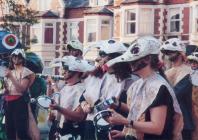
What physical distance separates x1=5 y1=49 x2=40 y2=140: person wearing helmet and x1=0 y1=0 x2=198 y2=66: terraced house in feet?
76.2

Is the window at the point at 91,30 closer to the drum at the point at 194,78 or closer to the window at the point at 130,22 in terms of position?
the window at the point at 130,22

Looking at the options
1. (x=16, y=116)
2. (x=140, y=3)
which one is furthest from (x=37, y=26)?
(x=16, y=116)

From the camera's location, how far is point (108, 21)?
39531 millimetres

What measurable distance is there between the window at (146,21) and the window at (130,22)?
634 millimetres

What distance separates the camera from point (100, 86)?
6.95 metres

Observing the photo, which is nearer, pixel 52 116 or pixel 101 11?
pixel 52 116

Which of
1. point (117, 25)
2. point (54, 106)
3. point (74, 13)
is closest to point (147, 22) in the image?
point (117, 25)

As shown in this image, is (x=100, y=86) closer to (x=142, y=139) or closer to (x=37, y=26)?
(x=142, y=139)

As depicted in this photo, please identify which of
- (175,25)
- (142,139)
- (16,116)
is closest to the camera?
(142,139)

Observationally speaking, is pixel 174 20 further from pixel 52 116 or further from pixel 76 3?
pixel 52 116

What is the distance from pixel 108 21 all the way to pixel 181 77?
3238 cm

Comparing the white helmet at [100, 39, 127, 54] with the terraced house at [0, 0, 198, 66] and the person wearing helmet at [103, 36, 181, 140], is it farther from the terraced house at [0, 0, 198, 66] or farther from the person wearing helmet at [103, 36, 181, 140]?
the terraced house at [0, 0, 198, 66]

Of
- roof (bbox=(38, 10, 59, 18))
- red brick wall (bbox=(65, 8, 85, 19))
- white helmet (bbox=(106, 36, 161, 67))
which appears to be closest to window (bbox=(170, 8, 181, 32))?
red brick wall (bbox=(65, 8, 85, 19))

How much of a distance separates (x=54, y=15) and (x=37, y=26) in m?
1.46
